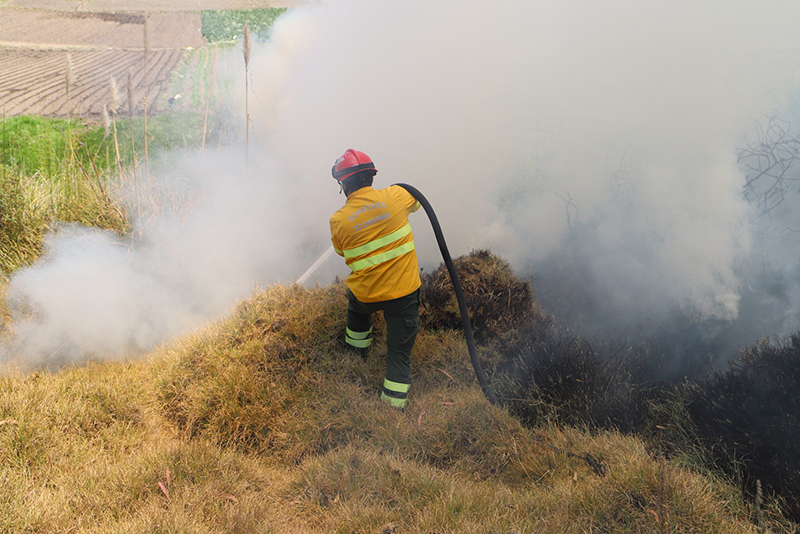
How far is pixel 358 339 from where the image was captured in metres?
4.27

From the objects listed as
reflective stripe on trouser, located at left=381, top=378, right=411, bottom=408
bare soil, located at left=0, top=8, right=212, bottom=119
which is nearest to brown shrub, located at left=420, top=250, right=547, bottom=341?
reflective stripe on trouser, located at left=381, top=378, right=411, bottom=408

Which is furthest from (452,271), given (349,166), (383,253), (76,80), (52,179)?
(76,80)

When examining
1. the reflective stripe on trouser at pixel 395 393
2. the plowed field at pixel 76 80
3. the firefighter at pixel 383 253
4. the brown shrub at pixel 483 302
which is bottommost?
the reflective stripe on trouser at pixel 395 393

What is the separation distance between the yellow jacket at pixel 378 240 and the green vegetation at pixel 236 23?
4.86 m

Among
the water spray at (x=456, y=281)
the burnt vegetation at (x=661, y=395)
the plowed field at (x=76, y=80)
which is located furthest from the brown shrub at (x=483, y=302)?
the plowed field at (x=76, y=80)

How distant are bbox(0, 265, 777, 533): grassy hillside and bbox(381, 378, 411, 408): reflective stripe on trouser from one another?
0.10 m

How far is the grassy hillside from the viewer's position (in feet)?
8.18

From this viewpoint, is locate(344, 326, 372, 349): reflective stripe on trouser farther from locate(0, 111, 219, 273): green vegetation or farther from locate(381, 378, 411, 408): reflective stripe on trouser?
locate(0, 111, 219, 273): green vegetation

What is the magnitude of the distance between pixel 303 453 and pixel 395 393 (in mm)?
853

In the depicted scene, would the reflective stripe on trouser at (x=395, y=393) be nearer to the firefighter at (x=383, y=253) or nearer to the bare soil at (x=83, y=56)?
the firefighter at (x=383, y=253)

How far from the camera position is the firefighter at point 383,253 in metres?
3.61

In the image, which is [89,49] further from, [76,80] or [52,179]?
[52,179]

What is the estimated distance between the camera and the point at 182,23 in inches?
283

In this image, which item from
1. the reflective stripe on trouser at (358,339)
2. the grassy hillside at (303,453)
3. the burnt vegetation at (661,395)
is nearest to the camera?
the grassy hillside at (303,453)
